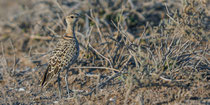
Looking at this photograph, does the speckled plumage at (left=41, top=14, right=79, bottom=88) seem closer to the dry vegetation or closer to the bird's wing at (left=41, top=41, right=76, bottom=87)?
the bird's wing at (left=41, top=41, right=76, bottom=87)

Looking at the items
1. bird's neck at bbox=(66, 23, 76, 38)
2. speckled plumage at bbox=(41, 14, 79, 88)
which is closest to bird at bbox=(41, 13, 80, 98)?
speckled plumage at bbox=(41, 14, 79, 88)

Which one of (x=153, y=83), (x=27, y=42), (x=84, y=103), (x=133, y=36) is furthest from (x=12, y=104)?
(x=27, y=42)

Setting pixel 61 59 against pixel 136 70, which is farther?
pixel 61 59

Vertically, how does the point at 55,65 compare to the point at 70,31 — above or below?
below

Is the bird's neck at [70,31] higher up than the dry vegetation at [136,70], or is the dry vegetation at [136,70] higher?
the bird's neck at [70,31]

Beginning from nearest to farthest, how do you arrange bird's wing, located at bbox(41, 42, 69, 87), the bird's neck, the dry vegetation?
1. the dry vegetation
2. bird's wing, located at bbox(41, 42, 69, 87)
3. the bird's neck

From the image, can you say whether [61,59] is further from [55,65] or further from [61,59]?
[55,65]

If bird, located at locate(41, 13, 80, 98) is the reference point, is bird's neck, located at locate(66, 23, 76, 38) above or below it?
above

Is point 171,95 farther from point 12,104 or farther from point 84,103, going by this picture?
point 12,104

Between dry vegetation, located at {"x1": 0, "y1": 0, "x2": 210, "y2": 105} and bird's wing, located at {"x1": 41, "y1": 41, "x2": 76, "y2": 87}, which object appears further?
bird's wing, located at {"x1": 41, "y1": 41, "x2": 76, "y2": 87}

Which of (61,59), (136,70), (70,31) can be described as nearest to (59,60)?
(61,59)

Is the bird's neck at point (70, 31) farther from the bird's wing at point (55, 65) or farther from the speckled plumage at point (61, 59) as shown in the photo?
the bird's wing at point (55, 65)

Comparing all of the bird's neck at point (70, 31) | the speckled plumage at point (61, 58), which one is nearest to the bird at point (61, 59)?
the speckled plumage at point (61, 58)
